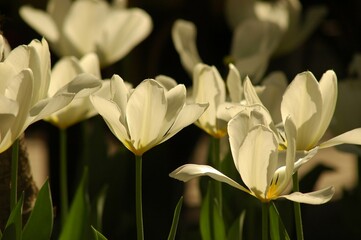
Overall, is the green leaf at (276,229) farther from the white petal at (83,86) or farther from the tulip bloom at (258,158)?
the white petal at (83,86)

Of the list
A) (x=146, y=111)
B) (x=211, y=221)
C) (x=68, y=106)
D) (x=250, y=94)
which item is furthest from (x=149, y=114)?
(x=68, y=106)

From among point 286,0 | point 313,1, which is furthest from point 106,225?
point 313,1

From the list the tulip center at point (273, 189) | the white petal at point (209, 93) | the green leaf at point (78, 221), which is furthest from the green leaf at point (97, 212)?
the tulip center at point (273, 189)

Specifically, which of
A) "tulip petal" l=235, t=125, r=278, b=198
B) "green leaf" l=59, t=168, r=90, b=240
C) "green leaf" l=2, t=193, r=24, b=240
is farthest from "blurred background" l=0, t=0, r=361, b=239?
"tulip petal" l=235, t=125, r=278, b=198

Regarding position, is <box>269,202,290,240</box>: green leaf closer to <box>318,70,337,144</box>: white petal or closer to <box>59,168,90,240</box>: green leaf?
<box>318,70,337,144</box>: white petal

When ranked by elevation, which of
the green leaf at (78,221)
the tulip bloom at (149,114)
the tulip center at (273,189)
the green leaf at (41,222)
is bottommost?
the green leaf at (78,221)

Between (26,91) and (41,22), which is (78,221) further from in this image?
(41,22)
